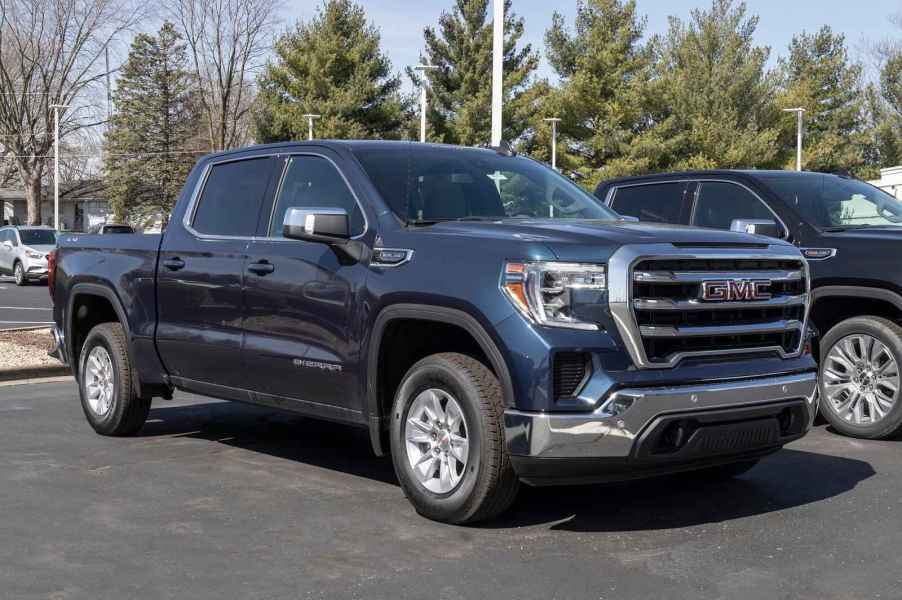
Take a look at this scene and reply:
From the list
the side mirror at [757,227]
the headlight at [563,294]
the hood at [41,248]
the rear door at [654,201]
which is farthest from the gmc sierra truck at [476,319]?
the hood at [41,248]

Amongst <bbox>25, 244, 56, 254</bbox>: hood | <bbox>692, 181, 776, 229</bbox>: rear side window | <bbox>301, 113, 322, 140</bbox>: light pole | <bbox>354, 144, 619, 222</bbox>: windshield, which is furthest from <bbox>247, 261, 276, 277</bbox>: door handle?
<bbox>301, 113, 322, 140</bbox>: light pole

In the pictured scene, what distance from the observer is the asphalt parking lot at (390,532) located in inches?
190

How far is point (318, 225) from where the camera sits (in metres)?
6.06

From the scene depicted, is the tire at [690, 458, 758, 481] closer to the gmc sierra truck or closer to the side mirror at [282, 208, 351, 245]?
the gmc sierra truck

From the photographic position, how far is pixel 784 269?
5.98 metres

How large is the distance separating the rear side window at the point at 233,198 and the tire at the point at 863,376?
421cm

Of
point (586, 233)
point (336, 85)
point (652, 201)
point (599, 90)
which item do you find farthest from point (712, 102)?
point (586, 233)

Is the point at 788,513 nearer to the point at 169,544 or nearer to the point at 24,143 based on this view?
the point at 169,544

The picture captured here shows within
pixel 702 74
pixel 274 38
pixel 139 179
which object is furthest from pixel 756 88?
pixel 139 179

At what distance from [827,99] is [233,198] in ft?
205

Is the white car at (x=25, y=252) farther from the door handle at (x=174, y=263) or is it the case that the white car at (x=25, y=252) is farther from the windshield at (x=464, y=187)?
the windshield at (x=464, y=187)

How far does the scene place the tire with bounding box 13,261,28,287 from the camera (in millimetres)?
31203

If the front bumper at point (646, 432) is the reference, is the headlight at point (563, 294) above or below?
above

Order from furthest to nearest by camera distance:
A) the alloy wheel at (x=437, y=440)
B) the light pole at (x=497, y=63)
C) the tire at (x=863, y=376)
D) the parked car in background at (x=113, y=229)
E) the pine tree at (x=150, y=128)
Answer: the pine tree at (x=150, y=128) → the light pole at (x=497, y=63) → the parked car in background at (x=113, y=229) → the tire at (x=863, y=376) → the alloy wheel at (x=437, y=440)
